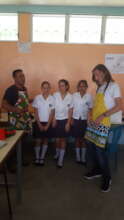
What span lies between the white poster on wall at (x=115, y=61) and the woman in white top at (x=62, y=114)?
43.0 inches

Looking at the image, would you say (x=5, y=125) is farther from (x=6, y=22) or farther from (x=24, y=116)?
(x=6, y=22)

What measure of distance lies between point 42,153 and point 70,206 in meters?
1.09

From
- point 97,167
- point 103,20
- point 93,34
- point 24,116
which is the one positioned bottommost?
point 97,167

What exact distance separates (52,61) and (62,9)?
2.97ft

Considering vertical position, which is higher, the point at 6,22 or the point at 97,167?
the point at 6,22

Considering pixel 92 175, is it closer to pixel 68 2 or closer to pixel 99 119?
pixel 99 119

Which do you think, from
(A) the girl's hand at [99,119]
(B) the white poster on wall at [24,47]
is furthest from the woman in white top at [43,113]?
(B) the white poster on wall at [24,47]

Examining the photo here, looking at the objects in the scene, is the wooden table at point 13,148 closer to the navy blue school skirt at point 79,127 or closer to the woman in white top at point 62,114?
Answer: the woman in white top at point 62,114

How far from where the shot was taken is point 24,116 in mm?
2816

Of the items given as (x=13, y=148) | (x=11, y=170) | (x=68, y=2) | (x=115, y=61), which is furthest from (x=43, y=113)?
(x=68, y=2)

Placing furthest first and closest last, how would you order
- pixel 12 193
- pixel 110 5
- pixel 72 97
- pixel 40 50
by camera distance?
pixel 40 50 → pixel 110 5 → pixel 72 97 → pixel 12 193

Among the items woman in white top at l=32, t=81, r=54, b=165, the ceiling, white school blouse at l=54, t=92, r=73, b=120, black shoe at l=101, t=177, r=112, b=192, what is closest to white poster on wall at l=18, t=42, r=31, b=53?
the ceiling

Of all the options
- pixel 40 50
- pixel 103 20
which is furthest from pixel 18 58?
pixel 103 20

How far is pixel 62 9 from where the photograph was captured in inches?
135
